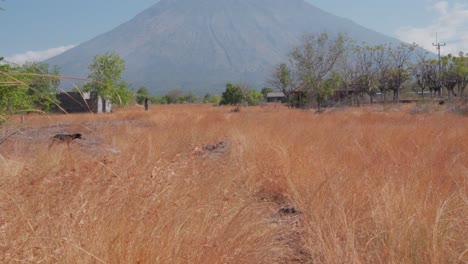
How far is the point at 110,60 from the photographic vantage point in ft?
119

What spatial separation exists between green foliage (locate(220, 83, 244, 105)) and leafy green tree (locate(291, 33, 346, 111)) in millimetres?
21421

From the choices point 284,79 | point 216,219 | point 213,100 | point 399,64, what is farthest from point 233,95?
point 216,219

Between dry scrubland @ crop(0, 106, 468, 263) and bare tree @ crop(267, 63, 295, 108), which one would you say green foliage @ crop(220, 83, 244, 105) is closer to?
bare tree @ crop(267, 63, 295, 108)

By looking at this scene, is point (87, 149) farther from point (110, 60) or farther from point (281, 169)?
point (110, 60)

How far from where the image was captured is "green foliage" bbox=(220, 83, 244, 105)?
53594 millimetres

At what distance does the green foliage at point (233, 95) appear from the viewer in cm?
5359

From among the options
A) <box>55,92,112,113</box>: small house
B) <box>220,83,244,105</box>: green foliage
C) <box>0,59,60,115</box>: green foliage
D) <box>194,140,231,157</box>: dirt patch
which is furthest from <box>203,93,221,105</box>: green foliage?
<box>194,140,231,157</box>: dirt patch

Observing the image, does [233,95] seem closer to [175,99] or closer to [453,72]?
[453,72]

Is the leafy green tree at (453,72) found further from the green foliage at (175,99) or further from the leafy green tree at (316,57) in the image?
the green foliage at (175,99)

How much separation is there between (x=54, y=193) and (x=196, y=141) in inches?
186

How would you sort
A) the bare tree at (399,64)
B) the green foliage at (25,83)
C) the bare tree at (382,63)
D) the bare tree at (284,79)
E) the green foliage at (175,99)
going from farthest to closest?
the green foliage at (175,99), the bare tree at (382,63), the bare tree at (399,64), the bare tree at (284,79), the green foliage at (25,83)

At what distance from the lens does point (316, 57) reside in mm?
31141

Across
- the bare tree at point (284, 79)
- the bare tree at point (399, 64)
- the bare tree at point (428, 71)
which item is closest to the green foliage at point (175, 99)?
the bare tree at point (284, 79)

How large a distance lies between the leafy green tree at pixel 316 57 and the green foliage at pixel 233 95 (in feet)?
70.3
